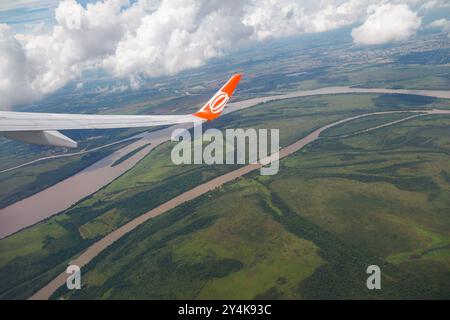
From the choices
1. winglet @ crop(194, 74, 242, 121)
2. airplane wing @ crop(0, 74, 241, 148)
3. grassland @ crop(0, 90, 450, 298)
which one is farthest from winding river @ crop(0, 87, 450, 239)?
winglet @ crop(194, 74, 242, 121)

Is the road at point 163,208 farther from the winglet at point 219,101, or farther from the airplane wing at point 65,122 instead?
the winglet at point 219,101

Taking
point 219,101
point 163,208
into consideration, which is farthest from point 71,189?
point 219,101

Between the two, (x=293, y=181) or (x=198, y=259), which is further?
(x=293, y=181)

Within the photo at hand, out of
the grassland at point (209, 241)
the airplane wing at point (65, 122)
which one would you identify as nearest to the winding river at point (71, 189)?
the grassland at point (209, 241)

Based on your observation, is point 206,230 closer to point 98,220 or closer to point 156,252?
point 156,252

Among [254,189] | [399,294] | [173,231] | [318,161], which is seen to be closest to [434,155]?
[318,161]

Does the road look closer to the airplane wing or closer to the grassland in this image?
the grassland

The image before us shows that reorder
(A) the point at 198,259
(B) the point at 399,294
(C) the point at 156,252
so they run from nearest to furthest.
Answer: (B) the point at 399,294
(A) the point at 198,259
(C) the point at 156,252

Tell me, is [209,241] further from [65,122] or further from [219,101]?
[65,122]
